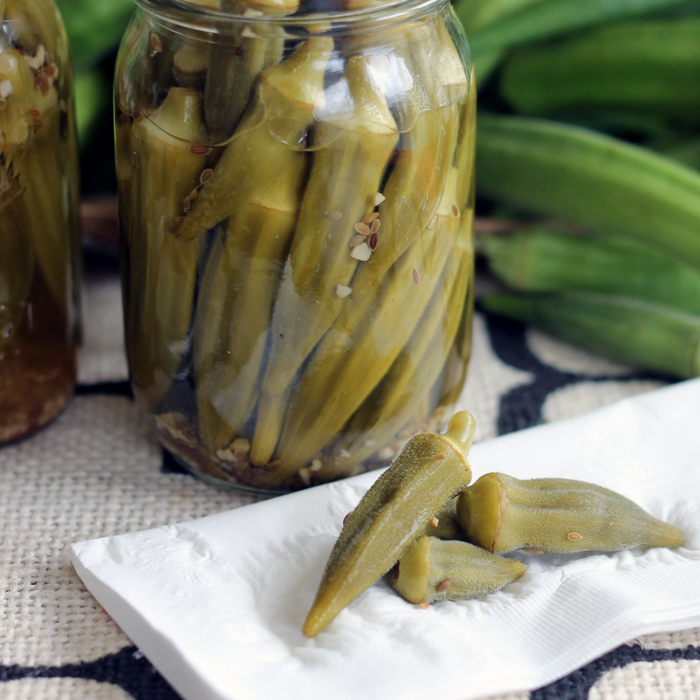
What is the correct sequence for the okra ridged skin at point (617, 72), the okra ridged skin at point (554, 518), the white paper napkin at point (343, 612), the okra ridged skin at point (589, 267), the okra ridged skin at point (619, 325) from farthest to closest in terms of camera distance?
the okra ridged skin at point (617, 72), the okra ridged skin at point (589, 267), the okra ridged skin at point (619, 325), the okra ridged skin at point (554, 518), the white paper napkin at point (343, 612)

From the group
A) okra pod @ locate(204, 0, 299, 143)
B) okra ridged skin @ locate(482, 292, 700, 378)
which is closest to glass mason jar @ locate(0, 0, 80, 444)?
okra pod @ locate(204, 0, 299, 143)

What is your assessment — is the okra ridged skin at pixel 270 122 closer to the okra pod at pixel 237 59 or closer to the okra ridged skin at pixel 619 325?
the okra pod at pixel 237 59

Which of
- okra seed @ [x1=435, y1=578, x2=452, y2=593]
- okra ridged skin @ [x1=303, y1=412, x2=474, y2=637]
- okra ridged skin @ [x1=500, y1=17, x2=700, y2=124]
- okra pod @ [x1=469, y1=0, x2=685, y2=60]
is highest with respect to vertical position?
okra pod @ [x1=469, y1=0, x2=685, y2=60]

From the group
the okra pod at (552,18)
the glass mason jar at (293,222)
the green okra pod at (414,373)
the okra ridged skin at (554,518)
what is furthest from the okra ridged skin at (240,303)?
the okra pod at (552,18)

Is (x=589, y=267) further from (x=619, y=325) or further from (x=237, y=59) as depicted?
(x=237, y=59)

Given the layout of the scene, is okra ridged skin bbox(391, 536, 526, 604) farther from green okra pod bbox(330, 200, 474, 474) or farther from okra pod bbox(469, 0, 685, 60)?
okra pod bbox(469, 0, 685, 60)

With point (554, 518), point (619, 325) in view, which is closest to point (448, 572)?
point (554, 518)
